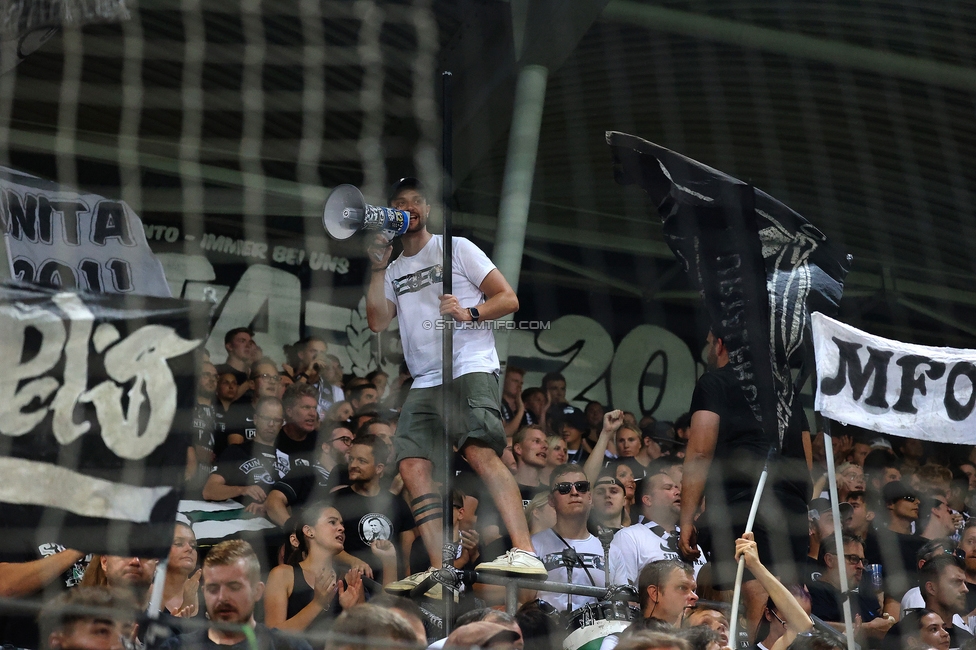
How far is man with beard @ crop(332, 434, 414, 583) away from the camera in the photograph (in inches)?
198

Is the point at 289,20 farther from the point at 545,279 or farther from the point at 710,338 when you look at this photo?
the point at 545,279

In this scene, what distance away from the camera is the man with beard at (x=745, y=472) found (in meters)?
5.09

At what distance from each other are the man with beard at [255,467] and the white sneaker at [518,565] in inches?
55.5

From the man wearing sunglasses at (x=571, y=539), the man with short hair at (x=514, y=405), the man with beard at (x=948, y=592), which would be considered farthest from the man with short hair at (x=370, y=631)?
the man with short hair at (x=514, y=405)

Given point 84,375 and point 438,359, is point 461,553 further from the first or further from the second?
point 84,375

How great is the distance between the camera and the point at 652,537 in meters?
5.43

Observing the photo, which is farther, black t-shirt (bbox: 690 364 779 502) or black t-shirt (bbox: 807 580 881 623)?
black t-shirt (bbox: 807 580 881 623)

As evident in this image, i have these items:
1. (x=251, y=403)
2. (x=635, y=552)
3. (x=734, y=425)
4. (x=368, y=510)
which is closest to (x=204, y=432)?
(x=251, y=403)

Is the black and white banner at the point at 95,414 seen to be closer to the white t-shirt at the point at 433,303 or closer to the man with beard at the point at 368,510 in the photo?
the white t-shirt at the point at 433,303

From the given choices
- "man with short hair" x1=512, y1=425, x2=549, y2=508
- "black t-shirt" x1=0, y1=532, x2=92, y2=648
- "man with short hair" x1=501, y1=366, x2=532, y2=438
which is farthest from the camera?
"man with short hair" x1=501, y1=366, x2=532, y2=438

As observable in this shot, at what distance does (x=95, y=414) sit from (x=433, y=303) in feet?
6.98

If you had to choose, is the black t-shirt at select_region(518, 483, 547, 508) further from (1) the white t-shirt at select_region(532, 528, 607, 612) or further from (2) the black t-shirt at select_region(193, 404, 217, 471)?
(2) the black t-shirt at select_region(193, 404, 217, 471)

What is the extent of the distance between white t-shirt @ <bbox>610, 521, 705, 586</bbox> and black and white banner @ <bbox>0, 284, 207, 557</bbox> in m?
2.63

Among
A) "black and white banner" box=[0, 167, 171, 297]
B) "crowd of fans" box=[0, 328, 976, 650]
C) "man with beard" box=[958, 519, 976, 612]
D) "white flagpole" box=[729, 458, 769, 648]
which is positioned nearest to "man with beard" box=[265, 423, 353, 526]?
"crowd of fans" box=[0, 328, 976, 650]
